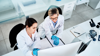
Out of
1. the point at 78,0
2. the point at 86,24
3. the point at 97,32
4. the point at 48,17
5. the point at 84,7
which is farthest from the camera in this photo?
the point at 84,7

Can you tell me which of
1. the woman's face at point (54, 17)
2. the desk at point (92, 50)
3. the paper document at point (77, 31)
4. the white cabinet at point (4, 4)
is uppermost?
the white cabinet at point (4, 4)

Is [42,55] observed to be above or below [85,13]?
above

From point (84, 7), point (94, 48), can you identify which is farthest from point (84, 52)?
point (84, 7)

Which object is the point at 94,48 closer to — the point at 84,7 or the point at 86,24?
the point at 86,24

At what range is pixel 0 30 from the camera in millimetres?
2623

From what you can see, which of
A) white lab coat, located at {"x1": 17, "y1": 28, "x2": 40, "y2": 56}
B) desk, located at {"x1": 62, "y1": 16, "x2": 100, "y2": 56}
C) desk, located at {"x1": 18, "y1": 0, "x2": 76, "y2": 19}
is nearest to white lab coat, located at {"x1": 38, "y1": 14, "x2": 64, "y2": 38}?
desk, located at {"x1": 62, "y1": 16, "x2": 100, "y2": 56}

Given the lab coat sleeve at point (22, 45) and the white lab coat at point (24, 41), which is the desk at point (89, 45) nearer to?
the white lab coat at point (24, 41)

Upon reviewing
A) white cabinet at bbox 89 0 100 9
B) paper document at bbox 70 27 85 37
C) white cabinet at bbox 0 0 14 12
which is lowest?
white cabinet at bbox 89 0 100 9

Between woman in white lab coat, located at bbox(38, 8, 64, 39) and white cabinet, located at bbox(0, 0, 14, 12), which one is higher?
white cabinet, located at bbox(0, 0, 14, 12)

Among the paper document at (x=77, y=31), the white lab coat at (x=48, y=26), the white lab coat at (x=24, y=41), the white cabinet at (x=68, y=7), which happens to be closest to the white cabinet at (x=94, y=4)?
the white cabinet at (x=68, y=7)

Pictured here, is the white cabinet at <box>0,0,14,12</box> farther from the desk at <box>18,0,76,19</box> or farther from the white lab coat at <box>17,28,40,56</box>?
the white lab coat at <box>17,28,40,56</box>

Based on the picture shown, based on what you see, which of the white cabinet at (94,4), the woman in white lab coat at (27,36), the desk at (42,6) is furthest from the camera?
the white cabinet at (94,4)

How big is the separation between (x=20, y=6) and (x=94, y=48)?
1.72 metres

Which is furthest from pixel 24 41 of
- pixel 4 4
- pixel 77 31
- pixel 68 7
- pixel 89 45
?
pixel 68 7
